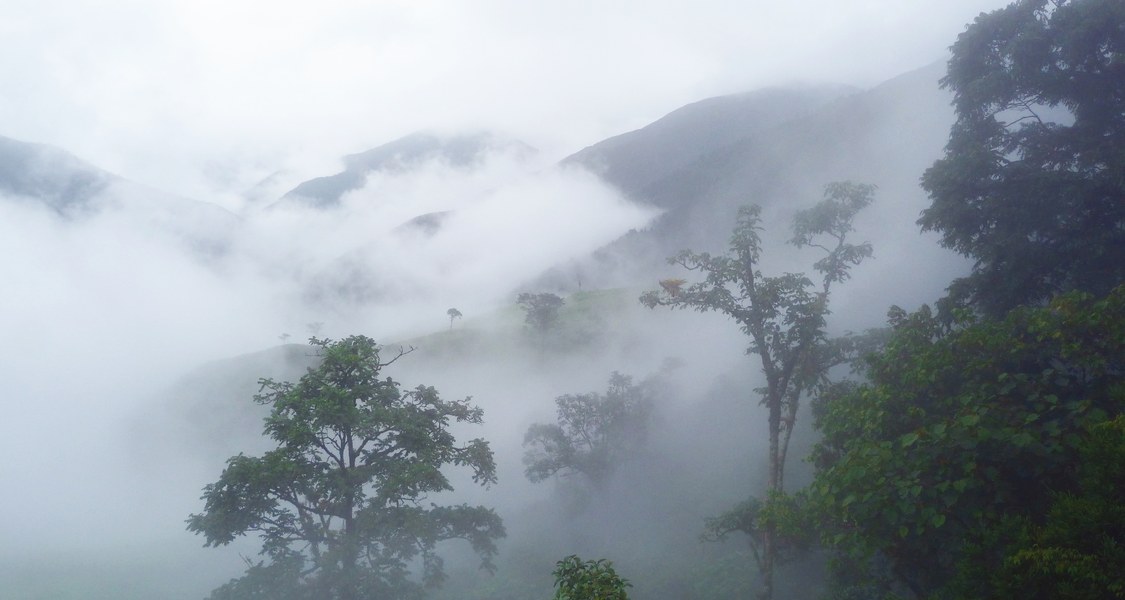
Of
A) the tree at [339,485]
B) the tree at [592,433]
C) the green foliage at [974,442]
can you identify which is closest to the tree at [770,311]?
the green foliage at [974,442]

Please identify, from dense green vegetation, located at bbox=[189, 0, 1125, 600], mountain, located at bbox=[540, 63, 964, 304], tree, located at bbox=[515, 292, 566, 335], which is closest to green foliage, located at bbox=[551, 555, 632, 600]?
dense green vegetation, located at bbox=[189, 0, 1125, 600]

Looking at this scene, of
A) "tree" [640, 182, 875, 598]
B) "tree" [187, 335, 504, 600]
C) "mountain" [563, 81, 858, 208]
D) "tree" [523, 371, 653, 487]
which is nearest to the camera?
"tree" [187, 335, 504, 600]

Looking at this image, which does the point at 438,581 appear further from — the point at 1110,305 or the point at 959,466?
the point at 1110,305

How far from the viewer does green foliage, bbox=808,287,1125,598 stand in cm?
697

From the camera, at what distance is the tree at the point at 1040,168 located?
11.9m

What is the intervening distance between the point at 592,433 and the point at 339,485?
Result: 18.2 m

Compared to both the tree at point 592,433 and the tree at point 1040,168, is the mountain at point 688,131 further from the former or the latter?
the tree at point 1040,168

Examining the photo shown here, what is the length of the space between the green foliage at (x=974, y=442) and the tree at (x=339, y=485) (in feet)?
29.2

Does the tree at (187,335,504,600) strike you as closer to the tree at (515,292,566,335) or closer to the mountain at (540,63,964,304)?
the mountain at (540,63,964,304)

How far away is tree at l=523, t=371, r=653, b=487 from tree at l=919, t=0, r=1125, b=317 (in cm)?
1836

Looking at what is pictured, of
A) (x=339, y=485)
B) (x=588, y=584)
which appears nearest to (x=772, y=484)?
(x=339, y=485)

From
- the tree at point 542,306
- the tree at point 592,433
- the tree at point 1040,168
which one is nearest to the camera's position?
the tree at point 1040,168

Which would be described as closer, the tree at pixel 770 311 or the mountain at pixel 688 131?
the tree at pixel 770 311

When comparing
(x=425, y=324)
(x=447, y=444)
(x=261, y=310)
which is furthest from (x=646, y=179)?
(x=447, y=444)
